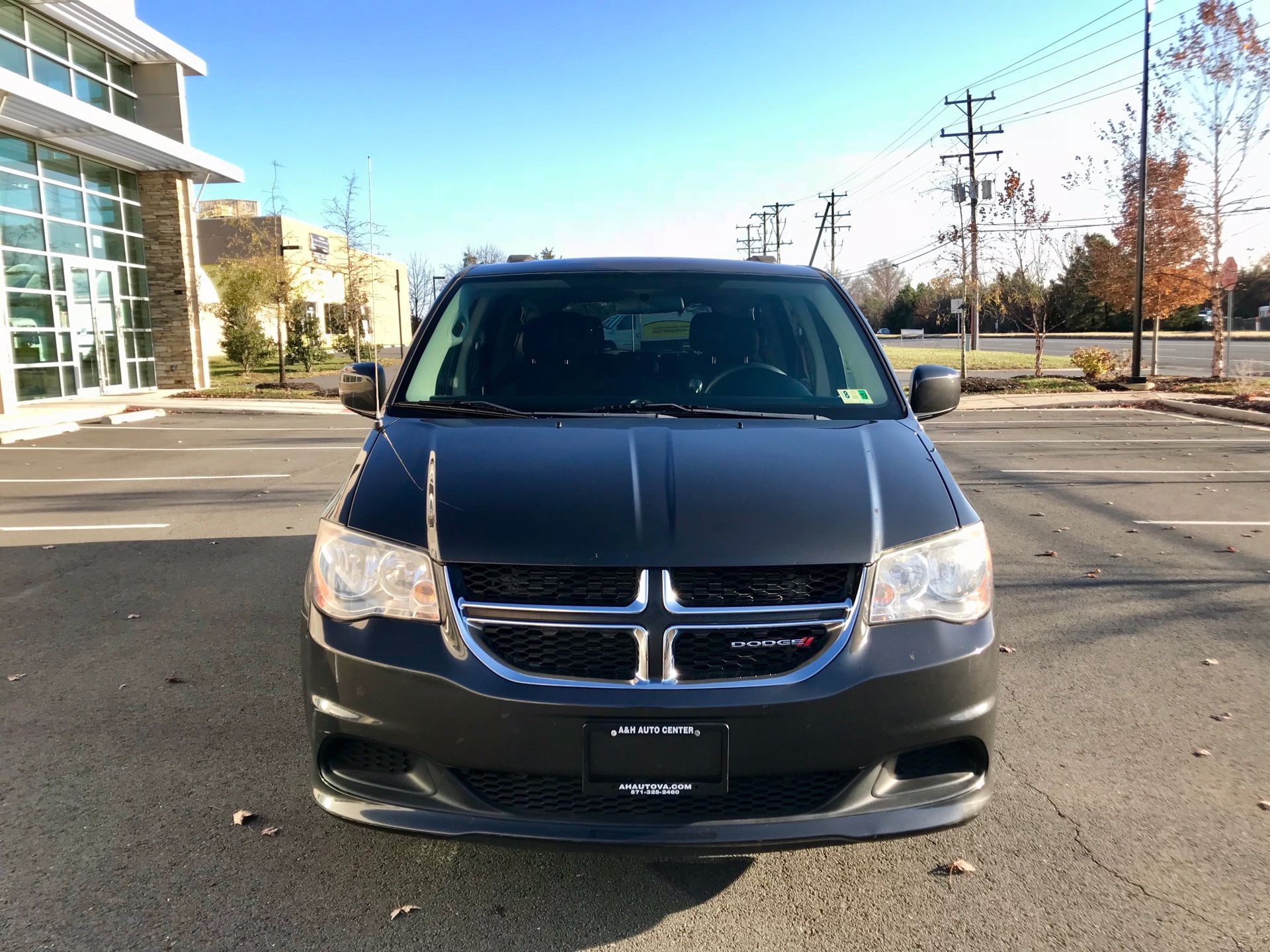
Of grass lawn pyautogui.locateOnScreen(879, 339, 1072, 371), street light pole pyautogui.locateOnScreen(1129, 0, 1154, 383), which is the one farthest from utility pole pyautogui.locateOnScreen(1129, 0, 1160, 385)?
grass lawn pyautogui.locateOnScreen(879, 339, 1072, 371)

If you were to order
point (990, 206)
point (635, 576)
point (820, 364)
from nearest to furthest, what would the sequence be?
point (635, 576), point (820, 364), point (990, 206)

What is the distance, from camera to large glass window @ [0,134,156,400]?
19062mm

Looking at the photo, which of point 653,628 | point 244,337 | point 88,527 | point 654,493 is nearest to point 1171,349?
point 244,337

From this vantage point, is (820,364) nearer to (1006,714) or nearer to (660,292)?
(660,292)

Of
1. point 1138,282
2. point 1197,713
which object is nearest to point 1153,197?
point 1138,282

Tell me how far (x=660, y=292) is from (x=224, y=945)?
9.18 feet

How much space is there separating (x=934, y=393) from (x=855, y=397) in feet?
1.53

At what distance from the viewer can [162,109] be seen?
930 inches

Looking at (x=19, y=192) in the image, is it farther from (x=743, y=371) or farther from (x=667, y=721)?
(x=667, y=721)

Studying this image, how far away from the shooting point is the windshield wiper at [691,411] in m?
3.32

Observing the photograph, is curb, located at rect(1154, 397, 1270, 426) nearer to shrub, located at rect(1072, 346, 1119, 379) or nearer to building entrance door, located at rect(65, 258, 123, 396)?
shrub, located at rect(1072, 346, 1119, 379)

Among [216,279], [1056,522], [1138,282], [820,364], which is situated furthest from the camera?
[216,279]

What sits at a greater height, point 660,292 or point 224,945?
point 660,292

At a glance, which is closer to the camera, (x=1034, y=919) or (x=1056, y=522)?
(x=1034, y=919)
